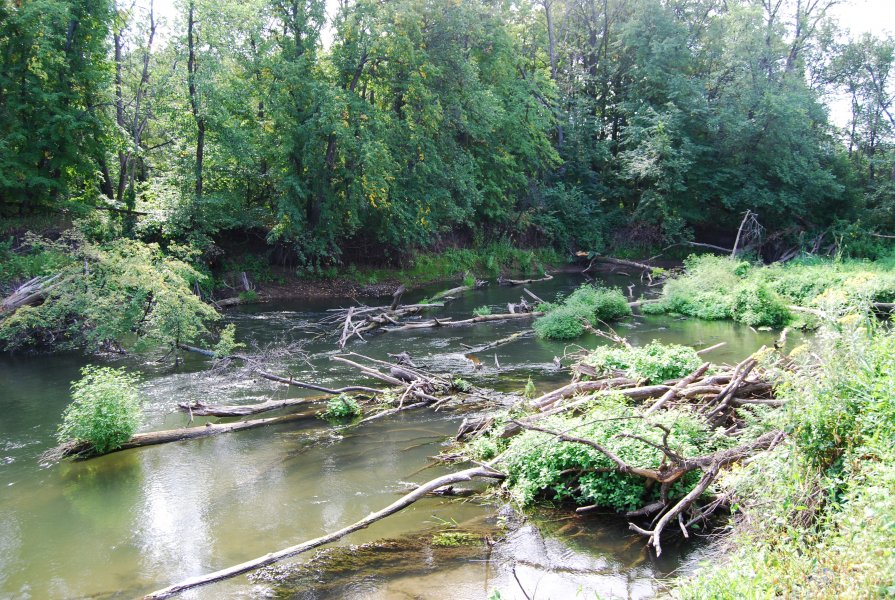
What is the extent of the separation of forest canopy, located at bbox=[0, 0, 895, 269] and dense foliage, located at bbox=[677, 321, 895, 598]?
2221 centimetres

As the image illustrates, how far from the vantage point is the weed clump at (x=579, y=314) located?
18.6m

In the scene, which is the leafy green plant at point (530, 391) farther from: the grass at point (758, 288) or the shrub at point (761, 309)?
the grass at point (758, 288)

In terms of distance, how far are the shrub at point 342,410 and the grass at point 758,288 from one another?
14.4 meters

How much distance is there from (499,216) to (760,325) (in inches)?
765

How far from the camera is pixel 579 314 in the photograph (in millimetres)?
19203

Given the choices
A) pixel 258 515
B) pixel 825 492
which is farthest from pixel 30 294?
pixel 825 492

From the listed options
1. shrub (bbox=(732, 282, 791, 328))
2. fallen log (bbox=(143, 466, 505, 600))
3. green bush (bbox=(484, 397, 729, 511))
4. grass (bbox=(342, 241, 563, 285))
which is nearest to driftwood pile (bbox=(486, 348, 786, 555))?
green bush (bbox=(484, 397, 729, 511))

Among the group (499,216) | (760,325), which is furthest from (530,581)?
(499,216)

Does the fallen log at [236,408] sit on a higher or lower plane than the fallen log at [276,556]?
higher

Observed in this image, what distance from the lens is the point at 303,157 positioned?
26.9 metres

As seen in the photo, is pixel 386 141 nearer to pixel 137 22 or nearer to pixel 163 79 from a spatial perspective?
pixel 163 79

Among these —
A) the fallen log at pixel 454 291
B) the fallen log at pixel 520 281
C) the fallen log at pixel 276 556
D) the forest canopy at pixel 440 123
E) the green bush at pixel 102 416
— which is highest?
the forest canopy at pixel 440 123

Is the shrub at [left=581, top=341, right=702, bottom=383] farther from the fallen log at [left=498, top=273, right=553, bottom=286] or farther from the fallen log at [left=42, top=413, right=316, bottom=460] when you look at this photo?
the fallen log at [left=498, top=273, right=553, bottom=286]

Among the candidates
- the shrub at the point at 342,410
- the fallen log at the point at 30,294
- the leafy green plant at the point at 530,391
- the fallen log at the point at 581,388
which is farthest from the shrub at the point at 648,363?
the fallen log at the point at 30,294
